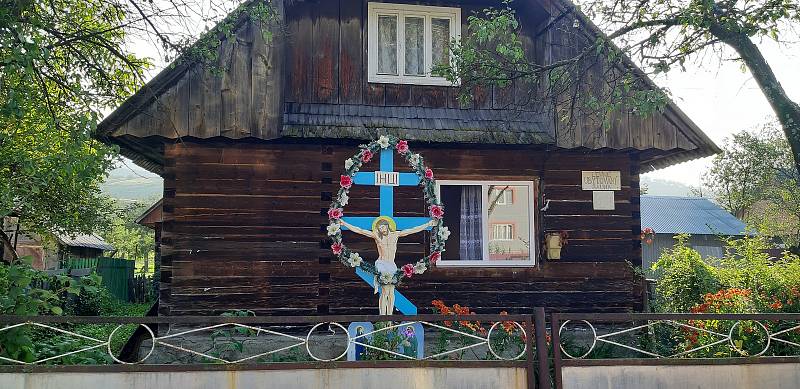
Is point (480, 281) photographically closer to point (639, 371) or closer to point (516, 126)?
point (516, 126)

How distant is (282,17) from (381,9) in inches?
62.5

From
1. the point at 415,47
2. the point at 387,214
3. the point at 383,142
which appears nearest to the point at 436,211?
the point at 387,214

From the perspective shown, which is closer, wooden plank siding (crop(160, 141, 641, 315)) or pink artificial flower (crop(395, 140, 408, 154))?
pink artificial flower (crop(395, 140, 408, 154))

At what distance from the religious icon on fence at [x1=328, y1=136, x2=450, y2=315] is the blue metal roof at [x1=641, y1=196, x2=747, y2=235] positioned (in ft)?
95.3

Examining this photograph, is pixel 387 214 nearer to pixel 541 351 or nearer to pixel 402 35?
pixel 541 351

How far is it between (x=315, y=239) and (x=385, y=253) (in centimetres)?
230

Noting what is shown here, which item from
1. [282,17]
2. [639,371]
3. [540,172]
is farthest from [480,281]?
[282,17]

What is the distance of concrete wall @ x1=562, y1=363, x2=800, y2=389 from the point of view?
6.24 m

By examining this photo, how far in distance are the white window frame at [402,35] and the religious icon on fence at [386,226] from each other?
2.24 m

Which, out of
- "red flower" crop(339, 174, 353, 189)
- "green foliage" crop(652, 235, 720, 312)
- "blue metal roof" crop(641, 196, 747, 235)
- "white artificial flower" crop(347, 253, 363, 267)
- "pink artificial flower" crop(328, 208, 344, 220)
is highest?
"blue metal roof" crop(641, 196, 747, 235)

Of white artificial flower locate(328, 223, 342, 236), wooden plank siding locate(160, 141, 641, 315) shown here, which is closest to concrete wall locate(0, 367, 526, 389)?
white artificial flower locate(328, 223, 342, 236)

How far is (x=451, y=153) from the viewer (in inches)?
403

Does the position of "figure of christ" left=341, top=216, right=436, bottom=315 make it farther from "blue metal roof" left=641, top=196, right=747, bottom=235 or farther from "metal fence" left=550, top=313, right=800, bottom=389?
"blue metal roof" left=641, top=196, right=747, bottom=235

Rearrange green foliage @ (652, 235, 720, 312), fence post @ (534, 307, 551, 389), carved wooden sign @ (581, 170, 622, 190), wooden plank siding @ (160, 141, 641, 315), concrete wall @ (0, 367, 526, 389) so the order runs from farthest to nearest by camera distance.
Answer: carved wooden sign @ (581, 170, 622, 190)
green foliage @ (652, 235, 720, 312)
wooden plank siding @ (160, 141, 641, 315)
fence post @ (534, 307, 551, 389)
concrete wall @ (0, 367, 526, 389)
